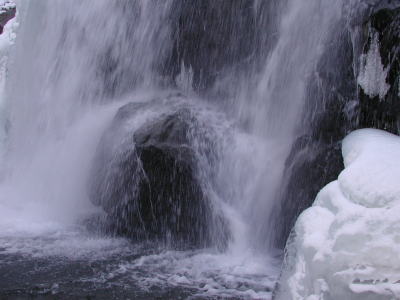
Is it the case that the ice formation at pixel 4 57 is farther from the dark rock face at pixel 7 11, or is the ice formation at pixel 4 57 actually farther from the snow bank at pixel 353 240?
the snow bank at pixel 353 240

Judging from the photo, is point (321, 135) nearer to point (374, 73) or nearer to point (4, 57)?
point (374, 73)

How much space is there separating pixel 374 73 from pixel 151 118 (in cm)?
296

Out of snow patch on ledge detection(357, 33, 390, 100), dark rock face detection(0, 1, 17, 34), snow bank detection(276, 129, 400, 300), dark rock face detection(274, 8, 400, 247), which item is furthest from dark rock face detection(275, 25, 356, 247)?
dark rock face detection(0, 1, 17, 34)

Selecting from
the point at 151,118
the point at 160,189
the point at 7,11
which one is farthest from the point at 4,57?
the point at 7,11

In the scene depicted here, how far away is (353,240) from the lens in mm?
2926

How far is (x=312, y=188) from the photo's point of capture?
5.16 m

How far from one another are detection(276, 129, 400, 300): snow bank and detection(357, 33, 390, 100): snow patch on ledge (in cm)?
152

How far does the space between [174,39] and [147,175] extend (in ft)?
8.59

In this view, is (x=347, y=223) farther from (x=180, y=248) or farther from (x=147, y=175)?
(x=147, y=175)

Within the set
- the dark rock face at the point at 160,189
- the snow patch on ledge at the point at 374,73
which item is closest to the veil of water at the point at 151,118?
the dark rock face at the point at 160,189

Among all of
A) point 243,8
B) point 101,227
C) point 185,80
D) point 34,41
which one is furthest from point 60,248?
point 34,41

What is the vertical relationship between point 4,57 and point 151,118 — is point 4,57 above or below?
above

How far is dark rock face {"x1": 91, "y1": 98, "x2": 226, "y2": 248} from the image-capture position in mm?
5867

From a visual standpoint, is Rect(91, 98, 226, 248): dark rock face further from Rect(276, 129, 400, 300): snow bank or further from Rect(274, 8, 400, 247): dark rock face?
Rect(276, 129, 400, 300): snow bank
